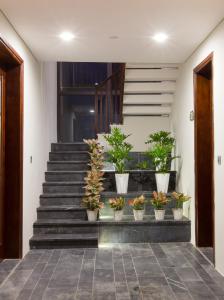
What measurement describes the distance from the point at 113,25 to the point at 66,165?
3.12m

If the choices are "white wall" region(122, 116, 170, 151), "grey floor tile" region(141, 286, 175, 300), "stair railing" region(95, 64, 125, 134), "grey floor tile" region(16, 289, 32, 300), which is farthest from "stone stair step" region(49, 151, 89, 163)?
"grey floor tile" region(141, 286, 175, 300)

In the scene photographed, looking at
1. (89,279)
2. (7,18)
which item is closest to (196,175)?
(89,279)

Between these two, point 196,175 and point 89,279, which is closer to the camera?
point 89,279

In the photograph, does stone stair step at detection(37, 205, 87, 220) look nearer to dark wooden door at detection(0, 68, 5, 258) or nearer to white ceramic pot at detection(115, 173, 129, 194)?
white ceramic pot at detection(115, 173, 129, 194)

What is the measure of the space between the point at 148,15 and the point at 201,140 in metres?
1.79

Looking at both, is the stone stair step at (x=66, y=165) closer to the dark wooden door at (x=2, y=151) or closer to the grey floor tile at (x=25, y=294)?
the dark wooden door at (x=2, y=151)

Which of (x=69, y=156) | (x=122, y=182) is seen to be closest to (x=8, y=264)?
(x=122, y=182)

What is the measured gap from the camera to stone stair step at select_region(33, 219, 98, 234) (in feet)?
15.1

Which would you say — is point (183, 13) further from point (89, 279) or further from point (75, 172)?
point (75, 172)

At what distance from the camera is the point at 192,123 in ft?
15.0

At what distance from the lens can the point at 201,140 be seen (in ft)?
14.3

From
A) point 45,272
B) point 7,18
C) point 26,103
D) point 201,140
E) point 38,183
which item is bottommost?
point 45,272

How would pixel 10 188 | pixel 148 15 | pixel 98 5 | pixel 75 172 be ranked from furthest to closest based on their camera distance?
1. pixel 75 172
2. pixel 10 188
3. pixel 148 15
4. pixel 98 5

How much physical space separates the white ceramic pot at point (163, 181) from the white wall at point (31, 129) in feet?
6.06
